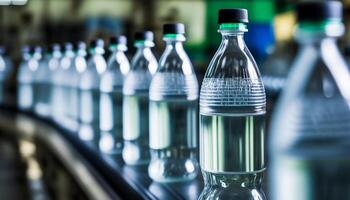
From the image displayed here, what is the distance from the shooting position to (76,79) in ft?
7.85

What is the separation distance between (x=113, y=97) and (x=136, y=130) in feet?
1.11

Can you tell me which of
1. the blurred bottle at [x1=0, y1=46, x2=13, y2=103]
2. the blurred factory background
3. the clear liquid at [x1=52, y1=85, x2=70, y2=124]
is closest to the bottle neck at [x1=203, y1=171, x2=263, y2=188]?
the clear liquid at [x1=52, y1=85, x2=70, y2=124]

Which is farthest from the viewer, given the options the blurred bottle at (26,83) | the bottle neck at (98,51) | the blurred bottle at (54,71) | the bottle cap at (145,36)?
the blurred bottle at (26,83)

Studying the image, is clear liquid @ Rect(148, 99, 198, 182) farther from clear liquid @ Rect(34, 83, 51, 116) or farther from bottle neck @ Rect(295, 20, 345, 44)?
clear liquid @ Rect(34, 83, 51, 116)

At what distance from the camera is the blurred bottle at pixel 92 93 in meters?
1.85

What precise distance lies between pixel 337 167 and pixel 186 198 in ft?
1.35

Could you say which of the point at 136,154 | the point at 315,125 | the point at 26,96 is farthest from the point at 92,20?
the point at 315,125

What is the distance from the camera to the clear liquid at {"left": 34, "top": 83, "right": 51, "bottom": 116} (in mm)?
3195

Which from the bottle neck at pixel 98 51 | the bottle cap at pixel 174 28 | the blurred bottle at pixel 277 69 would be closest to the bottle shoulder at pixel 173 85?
the bottle cap at pixel 174 28

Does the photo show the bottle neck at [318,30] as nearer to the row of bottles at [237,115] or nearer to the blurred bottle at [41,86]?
the row of bottles at [237,115]

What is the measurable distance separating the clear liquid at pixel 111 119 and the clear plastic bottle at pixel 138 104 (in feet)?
0.65

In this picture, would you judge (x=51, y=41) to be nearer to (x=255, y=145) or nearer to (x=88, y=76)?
(x=88, y=76)

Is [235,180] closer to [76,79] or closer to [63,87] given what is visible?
[76,79]

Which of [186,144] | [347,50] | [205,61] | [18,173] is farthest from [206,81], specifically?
[205,61]
